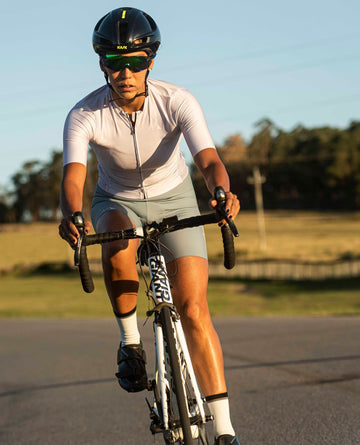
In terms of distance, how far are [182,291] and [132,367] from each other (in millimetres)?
635

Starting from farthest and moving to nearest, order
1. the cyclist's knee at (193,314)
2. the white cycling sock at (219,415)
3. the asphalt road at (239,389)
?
the asphalt road at (239,389) < the cyclist's knee at (193,314) < the white cycling sock at (219,415)

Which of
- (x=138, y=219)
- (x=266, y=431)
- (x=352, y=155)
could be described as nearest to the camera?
(x=138, y=219)

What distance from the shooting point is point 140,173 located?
4.51 meters

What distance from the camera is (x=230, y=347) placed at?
9.60 m

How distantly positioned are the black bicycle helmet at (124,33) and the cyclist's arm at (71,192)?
69 cm

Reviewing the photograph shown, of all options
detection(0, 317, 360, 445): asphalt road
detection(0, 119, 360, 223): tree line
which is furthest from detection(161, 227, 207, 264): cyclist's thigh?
detection(0, 119, 360, 223): tree line

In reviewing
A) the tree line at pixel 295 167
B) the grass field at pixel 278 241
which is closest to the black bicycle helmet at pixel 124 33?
the grass field at pixel 278 241

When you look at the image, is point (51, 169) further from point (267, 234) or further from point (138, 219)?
point (138, 219)

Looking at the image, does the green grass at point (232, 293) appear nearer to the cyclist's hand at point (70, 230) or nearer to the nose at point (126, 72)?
the nose at point (126, 72)

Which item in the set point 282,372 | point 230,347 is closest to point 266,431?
point 282,372

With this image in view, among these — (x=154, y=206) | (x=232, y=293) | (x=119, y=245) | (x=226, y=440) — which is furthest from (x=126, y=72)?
(x=232, y=293)

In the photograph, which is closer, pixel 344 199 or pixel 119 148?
pixel 119 148

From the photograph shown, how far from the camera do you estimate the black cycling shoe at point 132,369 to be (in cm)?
435

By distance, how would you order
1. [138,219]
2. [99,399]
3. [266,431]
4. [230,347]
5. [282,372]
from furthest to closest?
1. [230,347]
2. [282,372]
3. [99,399]
4. [266,431]
5. [138,219]
